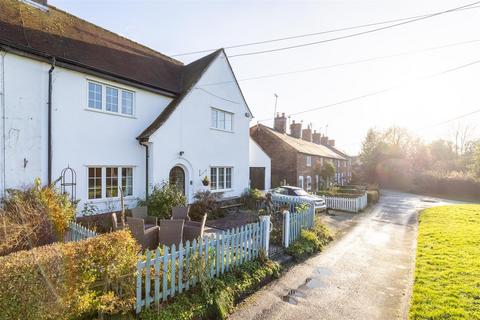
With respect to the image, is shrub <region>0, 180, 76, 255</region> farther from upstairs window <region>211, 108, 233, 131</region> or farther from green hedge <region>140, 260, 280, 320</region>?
upstairs window <region>211, 108, 233, 131</region>

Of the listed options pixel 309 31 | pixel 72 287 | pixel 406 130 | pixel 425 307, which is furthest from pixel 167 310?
pixel 406 130

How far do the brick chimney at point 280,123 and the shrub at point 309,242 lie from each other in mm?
20917

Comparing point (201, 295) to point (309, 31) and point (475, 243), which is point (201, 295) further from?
point (309, 31)

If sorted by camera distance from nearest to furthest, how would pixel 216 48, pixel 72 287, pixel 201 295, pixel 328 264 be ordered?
pixel 72 287, pixel 201 295, pixel 328 264, pixel 216 48

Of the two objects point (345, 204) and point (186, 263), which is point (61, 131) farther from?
point (345, 204)

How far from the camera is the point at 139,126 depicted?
1178 cm

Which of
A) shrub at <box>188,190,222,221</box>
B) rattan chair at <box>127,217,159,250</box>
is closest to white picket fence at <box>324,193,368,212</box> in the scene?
shrub at <box>188,190,222,221</box>

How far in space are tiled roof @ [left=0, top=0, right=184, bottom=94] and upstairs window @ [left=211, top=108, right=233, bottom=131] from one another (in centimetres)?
254

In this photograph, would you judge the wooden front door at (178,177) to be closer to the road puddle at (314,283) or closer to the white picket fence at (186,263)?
the white picket fence at (186,263)

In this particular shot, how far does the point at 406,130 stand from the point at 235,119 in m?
50.8

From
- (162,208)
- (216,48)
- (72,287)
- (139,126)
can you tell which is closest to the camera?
(72,287)

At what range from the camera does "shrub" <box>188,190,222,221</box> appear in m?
12.7

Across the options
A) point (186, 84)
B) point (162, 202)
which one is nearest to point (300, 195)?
point (162, 202)

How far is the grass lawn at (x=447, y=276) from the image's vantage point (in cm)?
520
